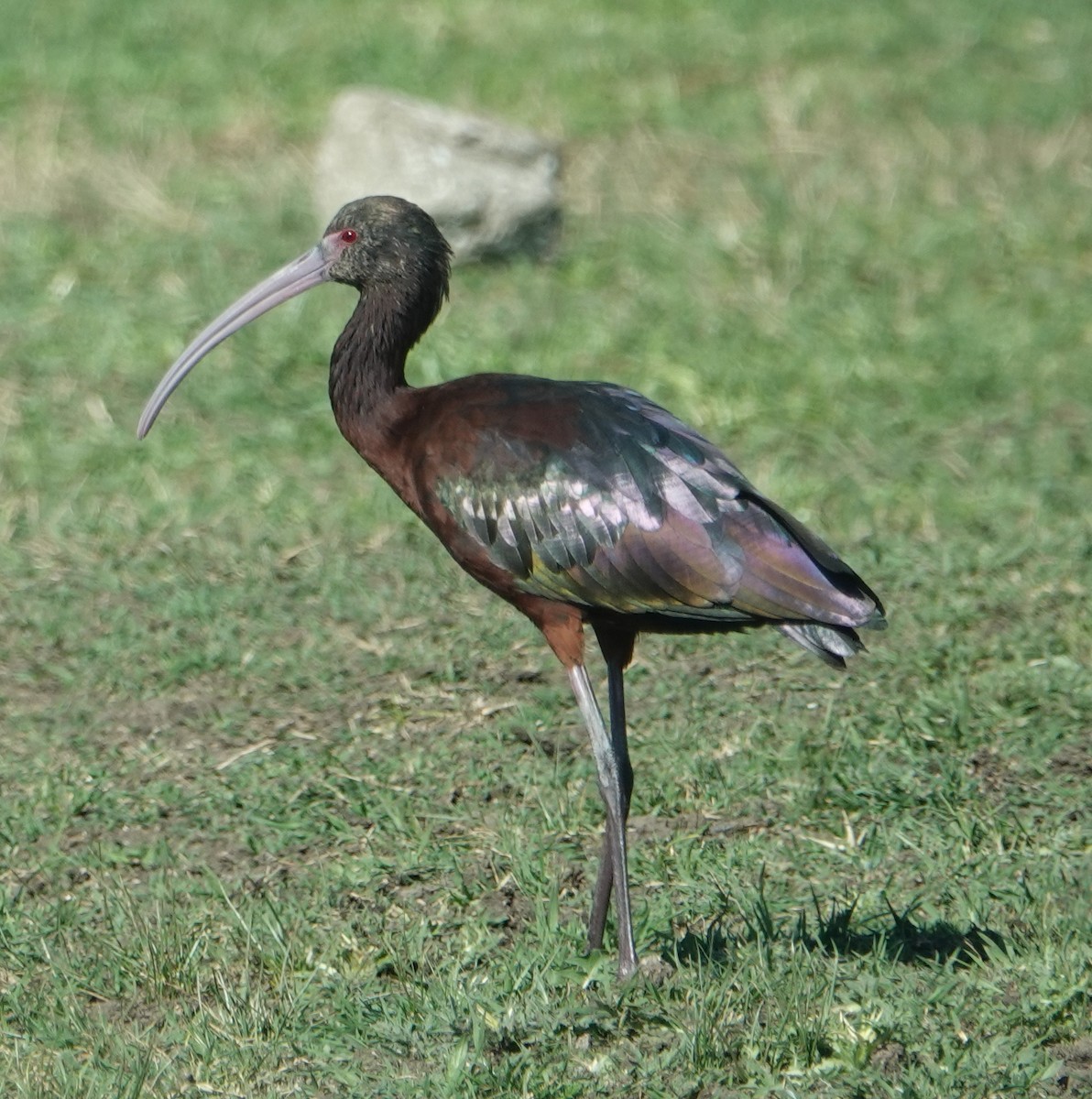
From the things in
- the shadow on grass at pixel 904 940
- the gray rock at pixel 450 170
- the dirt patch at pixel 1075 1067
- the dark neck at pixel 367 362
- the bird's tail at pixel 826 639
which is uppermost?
the gray rock at pixel 450 170

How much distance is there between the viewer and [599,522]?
4500mm

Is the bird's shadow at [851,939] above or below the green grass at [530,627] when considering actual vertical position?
below

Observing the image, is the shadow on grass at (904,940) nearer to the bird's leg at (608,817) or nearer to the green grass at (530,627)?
the green grass at (530,627)

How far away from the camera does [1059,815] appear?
202 inches

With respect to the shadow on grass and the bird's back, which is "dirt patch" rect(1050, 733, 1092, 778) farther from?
the bird's back

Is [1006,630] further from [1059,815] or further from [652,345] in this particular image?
[652,345]

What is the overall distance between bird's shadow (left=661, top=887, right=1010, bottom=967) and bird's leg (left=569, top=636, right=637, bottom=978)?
0.49 ft

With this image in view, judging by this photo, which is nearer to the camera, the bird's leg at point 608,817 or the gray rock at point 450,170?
the bird's leg at point 608,817

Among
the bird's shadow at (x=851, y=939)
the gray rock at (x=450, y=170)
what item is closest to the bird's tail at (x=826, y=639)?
the bird's shadow at (x=851, y=939)

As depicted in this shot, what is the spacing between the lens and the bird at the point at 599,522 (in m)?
4.38

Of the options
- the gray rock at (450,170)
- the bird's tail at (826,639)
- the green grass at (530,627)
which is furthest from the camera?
Answer: the gray rock at (450,170)

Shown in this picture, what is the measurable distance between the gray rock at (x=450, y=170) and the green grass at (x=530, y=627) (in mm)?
221

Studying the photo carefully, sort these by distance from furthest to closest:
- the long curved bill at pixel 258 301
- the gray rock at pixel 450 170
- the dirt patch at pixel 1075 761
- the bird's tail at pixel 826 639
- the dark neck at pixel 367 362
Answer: the gray rock at pixel 450 170, the dirt patch at pixel 1075 761, the long curved bill at pixel 258 301, the dark neck at pixel 367 362, the bird's tail at pixel 826 639

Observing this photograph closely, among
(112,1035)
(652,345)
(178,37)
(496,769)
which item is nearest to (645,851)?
(496,769)
